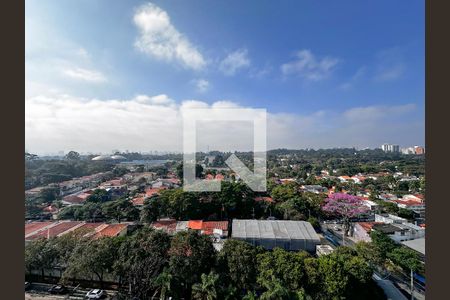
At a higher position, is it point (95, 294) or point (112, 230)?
point (112, 230)

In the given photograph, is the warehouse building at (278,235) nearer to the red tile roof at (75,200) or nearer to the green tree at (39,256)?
the green tree at (39,256)

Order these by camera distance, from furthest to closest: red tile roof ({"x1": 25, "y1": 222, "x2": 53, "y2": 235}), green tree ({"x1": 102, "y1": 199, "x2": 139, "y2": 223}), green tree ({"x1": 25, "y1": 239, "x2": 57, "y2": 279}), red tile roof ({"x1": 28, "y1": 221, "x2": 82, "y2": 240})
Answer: green tree ({"x1": 102, "y1": 199, "x2": 139, "y2": 223}) < red tile roof ({"x1": 25, "y1": 222, "x2": 53, "y2": 235}) < red tile roof ({"x1": 28, "y1": 221, "x2": 82, "y2": 240}) < green tree ({"x1": 25, "y1": 239, "x2": 57, "y2": 279})

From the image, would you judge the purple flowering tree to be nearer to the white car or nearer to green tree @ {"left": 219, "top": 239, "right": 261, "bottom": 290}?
green tree @ {"left": 219, "top": 239, "right": 261, "bottom": 290}

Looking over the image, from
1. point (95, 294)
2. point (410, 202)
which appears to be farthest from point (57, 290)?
point (410, 202)

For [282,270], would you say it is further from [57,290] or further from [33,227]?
[33,227]

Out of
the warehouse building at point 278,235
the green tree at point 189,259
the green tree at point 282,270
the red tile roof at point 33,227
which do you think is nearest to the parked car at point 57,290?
the green tree at point 189,259

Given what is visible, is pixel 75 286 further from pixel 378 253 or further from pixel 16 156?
pixel 378 253

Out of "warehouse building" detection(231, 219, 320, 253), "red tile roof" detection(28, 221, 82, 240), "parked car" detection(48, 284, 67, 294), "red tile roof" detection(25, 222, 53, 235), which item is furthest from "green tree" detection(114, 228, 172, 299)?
"red tile roof" detection(25, 222, 53, 235)
